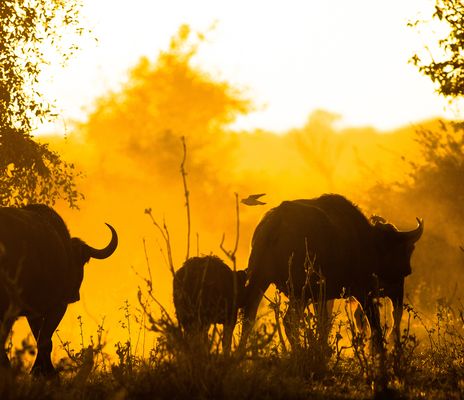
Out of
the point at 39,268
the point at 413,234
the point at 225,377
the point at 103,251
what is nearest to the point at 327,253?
the point at 413,234

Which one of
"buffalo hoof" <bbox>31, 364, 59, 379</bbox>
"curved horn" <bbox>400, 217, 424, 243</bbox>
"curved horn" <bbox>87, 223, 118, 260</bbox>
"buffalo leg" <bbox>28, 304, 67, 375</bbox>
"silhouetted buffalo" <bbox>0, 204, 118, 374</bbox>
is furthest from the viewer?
"curved horn" <bbox>400, 217, 424, 243</bbox>

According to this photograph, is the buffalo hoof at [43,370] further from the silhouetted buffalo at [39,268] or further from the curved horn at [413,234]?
the curved horn at [413,234]

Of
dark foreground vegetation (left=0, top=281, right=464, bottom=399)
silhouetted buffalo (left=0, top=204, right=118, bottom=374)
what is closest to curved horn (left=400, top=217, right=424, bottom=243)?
dark foreground vegetation (left=0, top=281, right=464, bottom=399)

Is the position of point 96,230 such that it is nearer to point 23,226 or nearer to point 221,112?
point 221,112

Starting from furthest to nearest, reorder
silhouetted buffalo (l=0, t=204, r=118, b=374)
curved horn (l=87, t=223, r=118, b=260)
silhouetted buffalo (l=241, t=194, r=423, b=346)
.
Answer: curved horn (l=87, t=223, r=118, b=260), silhouetted buffalo (l=241, t=194, r=423, b=346), silhouetted buffalo (l=0, t=204, r=118, b=374)

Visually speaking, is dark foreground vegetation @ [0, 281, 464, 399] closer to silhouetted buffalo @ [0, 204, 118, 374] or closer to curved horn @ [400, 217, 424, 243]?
silhouetted buffalo @ [0, 204, 118, 374]

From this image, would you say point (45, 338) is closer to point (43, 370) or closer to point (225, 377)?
point (43, 370)

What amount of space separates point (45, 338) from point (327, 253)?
3.92m

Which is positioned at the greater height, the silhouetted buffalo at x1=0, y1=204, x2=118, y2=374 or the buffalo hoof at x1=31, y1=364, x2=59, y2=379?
the silhouetted buffalo at x1=0, y1=204, x2=118, y2=374

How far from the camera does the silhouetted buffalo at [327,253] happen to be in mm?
11703

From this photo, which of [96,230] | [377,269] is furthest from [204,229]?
[377,269]

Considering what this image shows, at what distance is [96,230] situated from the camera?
5812 centimetres

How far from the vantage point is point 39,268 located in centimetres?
1061

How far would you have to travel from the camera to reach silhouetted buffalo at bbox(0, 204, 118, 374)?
32.4 ft
